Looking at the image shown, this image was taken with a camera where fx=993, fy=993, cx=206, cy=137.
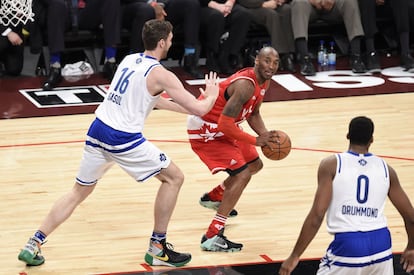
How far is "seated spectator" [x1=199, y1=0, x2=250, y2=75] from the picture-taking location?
12.9 m

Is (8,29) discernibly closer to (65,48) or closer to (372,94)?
(65,48)

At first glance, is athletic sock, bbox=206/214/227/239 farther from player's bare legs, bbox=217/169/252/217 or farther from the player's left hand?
the player's left hand

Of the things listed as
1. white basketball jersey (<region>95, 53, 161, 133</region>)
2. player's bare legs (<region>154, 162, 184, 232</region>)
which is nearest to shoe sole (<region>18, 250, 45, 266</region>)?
player's bare legs (<region>154, 162, 184, 232</region>)

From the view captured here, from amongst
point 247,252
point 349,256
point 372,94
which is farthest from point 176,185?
point 372,94

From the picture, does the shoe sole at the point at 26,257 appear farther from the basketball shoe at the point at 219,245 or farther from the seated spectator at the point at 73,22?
the seated spectator at the point at 73,22

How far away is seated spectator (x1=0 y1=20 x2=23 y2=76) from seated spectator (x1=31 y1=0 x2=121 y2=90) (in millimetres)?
293

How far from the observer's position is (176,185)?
22.8ft

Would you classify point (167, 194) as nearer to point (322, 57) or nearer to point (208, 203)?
point (208, 203)

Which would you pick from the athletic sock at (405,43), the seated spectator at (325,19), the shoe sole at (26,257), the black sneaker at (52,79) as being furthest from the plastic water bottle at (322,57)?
the shoe sole at (26,257)

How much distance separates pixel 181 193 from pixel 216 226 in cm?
140

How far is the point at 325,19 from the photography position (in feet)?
44.5

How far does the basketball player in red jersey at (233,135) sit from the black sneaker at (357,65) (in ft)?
18.2

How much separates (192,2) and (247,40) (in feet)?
4.22

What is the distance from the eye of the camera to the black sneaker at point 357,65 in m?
13.1
